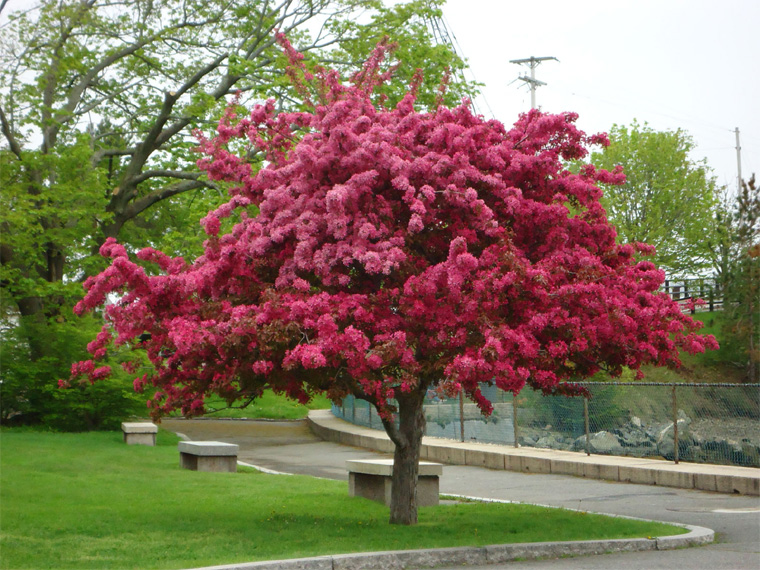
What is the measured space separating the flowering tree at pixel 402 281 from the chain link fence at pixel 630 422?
6.19 m

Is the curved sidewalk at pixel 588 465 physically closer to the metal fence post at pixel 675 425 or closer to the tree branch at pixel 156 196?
the metal fence post at pixel 675 425

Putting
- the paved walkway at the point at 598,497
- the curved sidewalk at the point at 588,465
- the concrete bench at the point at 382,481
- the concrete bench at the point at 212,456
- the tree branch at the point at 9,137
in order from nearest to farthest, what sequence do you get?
the paved walkway at the point at 598,497
the concrete bench at the point at 382,481
the curved sidewalk at the point at 588,465
the concrete bench at the point at 212,456
the tree branch at the point at 9,137

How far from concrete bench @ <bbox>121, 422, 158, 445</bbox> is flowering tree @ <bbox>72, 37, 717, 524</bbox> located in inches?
443

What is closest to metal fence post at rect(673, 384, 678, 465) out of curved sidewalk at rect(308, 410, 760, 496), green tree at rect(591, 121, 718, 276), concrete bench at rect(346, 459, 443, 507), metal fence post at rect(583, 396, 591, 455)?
curved sidewalk at rect(308, 410, 760, 496)

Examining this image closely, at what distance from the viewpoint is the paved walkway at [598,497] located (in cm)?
855

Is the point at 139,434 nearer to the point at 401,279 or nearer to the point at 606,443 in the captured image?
the point at 606,443

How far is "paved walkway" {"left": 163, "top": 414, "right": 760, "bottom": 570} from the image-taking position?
8.55m

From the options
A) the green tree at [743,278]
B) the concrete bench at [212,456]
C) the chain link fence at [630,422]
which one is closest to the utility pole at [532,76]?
the green tree at [743,278]

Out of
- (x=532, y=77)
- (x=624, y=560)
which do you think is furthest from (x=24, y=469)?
(x=532, y=77)

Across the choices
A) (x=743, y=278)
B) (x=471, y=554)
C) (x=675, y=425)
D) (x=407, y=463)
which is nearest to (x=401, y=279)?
(x=407, y=463)

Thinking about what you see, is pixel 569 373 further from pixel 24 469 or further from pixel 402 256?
pixel 24 469

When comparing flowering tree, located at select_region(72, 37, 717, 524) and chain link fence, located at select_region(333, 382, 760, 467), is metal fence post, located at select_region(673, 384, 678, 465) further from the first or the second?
flowering tree, located at select_region(72, 37, 717, 524)

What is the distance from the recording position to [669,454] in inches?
682

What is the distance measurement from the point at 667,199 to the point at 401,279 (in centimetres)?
4163
